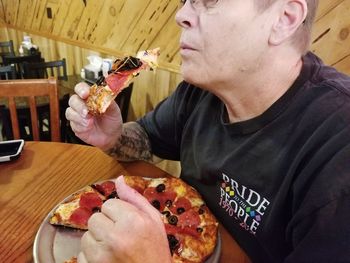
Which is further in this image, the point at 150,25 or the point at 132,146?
the point at 150,25

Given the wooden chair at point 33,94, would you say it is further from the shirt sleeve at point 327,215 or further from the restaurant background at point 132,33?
the shirt sleeve at point 327,215

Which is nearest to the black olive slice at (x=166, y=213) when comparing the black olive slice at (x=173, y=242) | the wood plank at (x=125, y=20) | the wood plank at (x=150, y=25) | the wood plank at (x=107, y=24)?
the black olive slice at (x=173, y=242)

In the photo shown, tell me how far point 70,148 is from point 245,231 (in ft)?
3.17

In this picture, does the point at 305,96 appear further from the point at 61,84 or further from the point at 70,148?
the point at 61,84

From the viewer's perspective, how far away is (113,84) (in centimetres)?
126

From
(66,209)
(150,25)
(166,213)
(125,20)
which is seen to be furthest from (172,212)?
(125,20)

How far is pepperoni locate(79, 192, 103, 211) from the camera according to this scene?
46.2 inches

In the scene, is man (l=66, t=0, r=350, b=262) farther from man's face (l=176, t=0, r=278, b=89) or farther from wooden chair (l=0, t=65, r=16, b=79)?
wooden chair (l=0, t=65, r=16, b=79)

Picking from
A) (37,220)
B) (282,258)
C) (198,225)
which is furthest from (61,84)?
(282,258)

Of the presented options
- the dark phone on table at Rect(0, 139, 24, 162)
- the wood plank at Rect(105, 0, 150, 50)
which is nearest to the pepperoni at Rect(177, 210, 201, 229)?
the dark phone on table at Rect(0, 139, 24, 162)

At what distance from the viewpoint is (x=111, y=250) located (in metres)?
0.68

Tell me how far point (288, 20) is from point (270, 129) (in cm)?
Result: 38

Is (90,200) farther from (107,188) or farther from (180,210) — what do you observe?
(180,210)

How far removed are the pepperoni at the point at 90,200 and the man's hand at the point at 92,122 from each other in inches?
12.0
